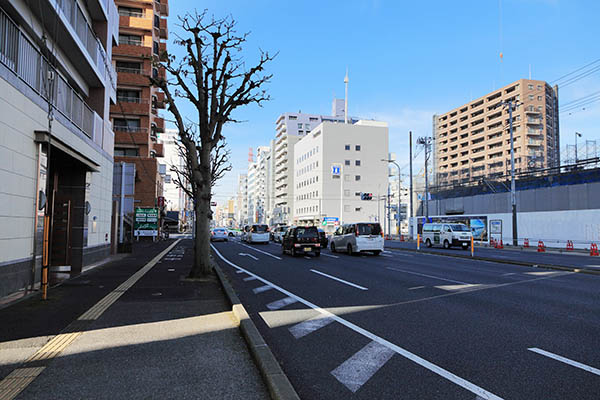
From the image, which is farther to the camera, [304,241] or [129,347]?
[304,241]

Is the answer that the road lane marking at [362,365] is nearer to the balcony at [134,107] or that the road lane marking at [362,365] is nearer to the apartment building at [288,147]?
the balcony at [134,107]

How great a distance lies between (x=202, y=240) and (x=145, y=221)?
28.4 m

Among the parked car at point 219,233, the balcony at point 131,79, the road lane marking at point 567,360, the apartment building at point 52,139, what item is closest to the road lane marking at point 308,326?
the road lane marking at point 567,360

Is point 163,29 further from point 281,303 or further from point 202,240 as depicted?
point 281,303

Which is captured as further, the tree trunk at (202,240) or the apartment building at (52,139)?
the tree trunk at (202,240)

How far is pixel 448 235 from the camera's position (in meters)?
29.6

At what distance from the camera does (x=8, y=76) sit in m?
7.71

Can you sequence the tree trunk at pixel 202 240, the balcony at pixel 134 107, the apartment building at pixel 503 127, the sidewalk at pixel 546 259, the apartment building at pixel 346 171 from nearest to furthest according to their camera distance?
the tree trunk at pixel 202 240 → the sidewalk at pixel 546 259 → the balcony at pixel 134 107 → the apartment building at pixel 503 127 → the apartment building at pixel 346 171

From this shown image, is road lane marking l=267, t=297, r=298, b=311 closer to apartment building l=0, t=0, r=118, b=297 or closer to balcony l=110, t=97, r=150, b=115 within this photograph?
apartment building l=0, t=0, r=118, b=297

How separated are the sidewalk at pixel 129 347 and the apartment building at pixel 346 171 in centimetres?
7616

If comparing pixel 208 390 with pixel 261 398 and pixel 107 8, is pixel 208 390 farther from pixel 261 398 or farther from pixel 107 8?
pixel 107 8

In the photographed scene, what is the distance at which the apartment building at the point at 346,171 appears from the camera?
86.4 metres

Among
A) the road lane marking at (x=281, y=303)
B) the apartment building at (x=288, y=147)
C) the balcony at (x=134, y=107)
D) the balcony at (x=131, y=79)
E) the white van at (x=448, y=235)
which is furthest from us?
the apartment building at (x=288, y=147)

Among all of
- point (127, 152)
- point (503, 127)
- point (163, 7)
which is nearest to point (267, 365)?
point (127, 152)
